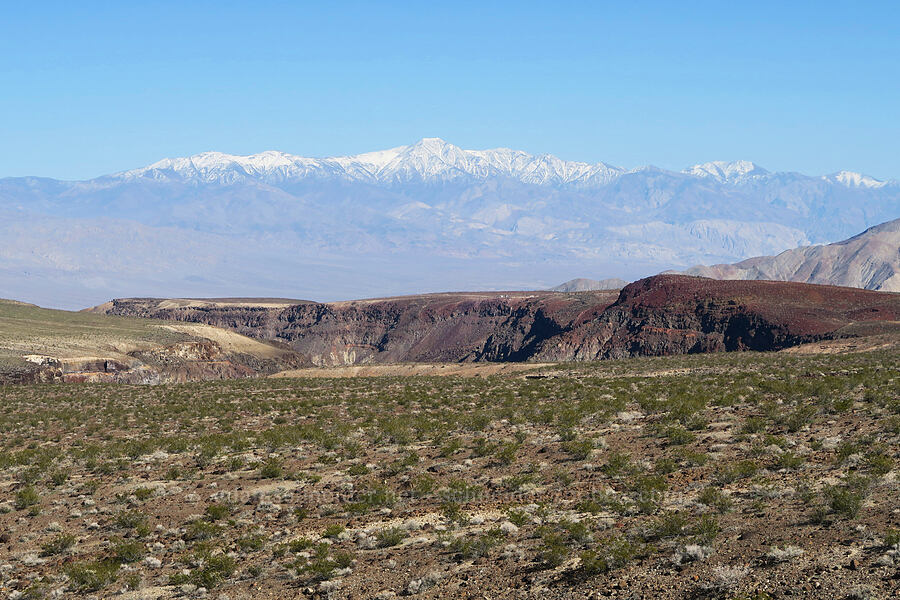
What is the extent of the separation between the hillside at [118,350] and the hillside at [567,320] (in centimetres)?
3167

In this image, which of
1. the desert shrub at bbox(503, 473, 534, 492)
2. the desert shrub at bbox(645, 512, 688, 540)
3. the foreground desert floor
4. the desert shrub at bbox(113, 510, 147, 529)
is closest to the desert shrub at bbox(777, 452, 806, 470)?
the foreground desert floor

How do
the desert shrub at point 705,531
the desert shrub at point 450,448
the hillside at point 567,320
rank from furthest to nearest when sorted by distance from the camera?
1. the hillside at point 567,320
2. the desert shrub at point 450,448
3. the desert shrub at point 705,531

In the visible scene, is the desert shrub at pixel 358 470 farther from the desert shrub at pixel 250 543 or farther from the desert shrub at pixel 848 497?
the desert shrub at pixel 848 497

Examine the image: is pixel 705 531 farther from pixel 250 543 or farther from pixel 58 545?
pixel 58 545

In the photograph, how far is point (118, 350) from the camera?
8488cm

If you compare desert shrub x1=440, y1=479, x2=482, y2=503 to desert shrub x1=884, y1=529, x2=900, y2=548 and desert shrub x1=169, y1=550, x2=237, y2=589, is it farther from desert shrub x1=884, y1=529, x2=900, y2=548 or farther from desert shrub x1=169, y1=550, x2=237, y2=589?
desert shrub x1=884, y1=529, x2=900, y2=548

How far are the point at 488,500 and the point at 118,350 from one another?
72.8 metres

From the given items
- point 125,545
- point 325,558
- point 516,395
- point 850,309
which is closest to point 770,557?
point 325,558

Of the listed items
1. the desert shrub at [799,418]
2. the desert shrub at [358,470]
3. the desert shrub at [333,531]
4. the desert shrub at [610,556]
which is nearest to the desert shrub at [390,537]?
the desert shrub at [333,531]

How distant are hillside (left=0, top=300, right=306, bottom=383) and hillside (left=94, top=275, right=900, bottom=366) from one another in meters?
31.7

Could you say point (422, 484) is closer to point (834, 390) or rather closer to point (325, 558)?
point (325, 558)

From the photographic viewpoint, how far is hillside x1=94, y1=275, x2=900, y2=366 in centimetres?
9056

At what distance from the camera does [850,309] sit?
91.4 meters

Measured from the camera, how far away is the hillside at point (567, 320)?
90.6m
